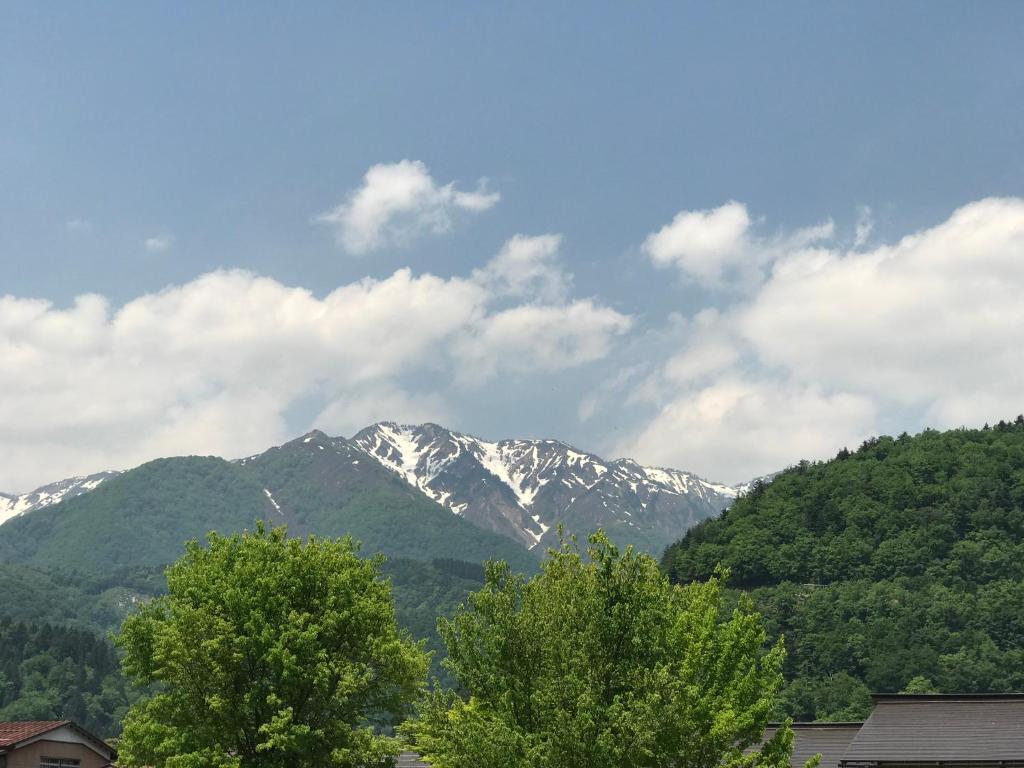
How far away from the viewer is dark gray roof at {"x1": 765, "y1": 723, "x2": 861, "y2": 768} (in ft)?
174

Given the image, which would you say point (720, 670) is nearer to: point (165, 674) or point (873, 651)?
point (165, 674)

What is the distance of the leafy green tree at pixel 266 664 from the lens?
138ft

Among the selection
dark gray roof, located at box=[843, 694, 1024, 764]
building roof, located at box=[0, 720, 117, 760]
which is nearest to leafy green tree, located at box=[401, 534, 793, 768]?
dark gray roof, located at box=[843, 694, 1024, 764]

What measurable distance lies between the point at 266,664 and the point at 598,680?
16997mm

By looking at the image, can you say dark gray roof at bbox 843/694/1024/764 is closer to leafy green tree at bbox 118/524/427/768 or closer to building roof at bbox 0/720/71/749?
leafy green tree at bbox 118/524/427/768

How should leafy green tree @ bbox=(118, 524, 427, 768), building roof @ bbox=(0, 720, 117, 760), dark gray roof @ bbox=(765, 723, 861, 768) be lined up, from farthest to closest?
building roof @ bbox=(0, 720, 117, 760), dark gray roof @ bbox=(765, 723, 861, 768), leafy green tree @ bbox=(118, 524, 427, 768)

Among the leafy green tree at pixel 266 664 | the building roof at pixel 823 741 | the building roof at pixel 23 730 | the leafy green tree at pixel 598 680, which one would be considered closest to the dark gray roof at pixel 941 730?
the building roof at pixel 823 741

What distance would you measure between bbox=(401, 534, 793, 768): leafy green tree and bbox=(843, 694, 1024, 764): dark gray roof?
15645 millimetres

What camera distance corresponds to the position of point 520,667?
31.5 meters

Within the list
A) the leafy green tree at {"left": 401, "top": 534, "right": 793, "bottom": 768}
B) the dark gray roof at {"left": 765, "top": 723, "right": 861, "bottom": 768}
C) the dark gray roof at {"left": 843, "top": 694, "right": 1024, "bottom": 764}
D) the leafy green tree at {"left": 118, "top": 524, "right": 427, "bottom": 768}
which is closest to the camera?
the leafy green tree at {"left": 401, "top": 534, "right": 793, "bottom": 768}

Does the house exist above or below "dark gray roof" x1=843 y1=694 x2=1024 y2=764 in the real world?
above

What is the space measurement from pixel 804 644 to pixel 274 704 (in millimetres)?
169326

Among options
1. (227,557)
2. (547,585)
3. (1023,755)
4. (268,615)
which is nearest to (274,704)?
(268,615)

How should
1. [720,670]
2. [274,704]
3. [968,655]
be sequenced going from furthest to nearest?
[968,655], [274,704], [720,670]
